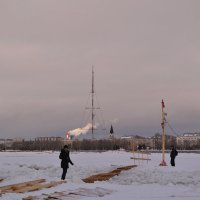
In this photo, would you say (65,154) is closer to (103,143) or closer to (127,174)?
(127,174)

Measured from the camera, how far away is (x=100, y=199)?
15398 millimetres

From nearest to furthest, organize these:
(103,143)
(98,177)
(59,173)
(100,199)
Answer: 1. (100,199)
2. (98,177)
3. (59,173)
4. (103,143)

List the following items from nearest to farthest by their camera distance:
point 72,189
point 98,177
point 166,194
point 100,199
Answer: point 100,199
point 166,194
point 72,189
point 98,177

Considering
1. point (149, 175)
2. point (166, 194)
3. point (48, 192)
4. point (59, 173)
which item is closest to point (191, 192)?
point (166, 194)

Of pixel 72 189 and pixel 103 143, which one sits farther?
pixel 103 143

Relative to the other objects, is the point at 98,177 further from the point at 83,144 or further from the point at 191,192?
the point at 83,144

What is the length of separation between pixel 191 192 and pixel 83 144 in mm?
123227

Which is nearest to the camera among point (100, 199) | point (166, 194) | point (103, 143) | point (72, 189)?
point (100, 199)

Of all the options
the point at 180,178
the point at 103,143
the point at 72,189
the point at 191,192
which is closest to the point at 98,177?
the point at 180,178

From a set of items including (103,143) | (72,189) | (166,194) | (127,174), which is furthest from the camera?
(103,143)

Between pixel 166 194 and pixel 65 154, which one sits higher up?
pixel 65 154

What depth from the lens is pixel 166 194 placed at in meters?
16.8

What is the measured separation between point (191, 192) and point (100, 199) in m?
3.90

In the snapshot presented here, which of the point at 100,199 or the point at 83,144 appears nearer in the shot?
the point at 100,199
